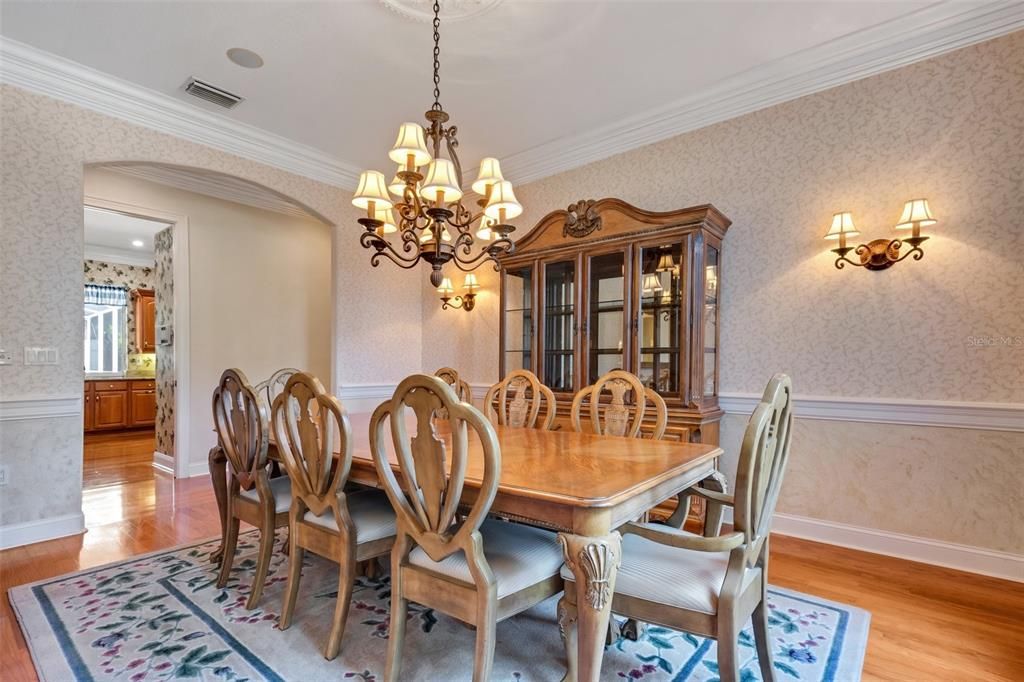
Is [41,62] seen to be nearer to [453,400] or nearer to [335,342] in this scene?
[335,342]

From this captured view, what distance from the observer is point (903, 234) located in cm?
247

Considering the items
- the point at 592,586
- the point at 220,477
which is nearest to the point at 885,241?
the point at 592,586

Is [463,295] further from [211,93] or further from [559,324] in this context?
[211,93]

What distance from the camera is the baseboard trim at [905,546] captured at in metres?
2.24

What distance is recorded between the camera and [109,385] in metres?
6.69

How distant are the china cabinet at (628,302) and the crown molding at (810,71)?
0.71 m

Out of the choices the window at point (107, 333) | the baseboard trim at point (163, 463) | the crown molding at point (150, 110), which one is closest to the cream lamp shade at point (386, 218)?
the crown molding at point (150, 110)

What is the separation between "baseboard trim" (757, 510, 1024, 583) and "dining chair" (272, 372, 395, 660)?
7.88 ft

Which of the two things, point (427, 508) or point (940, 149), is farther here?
point (940, 149)

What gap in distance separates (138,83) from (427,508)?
3.41 metres

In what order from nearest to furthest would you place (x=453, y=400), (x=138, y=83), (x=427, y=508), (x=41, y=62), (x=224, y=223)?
1. (x=453, y=400)
2. (x=427, y=508)
3. (x=41, y=62)
4. (x=138, y=83)
5. (x=224, y=223)

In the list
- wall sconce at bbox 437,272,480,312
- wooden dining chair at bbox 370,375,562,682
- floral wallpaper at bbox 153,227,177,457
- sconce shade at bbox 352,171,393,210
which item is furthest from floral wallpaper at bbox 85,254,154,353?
wooden dining chair at bbox 370,375,562,682

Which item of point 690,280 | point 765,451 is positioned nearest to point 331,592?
point 765,451

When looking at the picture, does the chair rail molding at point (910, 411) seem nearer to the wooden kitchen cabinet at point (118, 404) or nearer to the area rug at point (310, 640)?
the area rug at point (310, 640)
